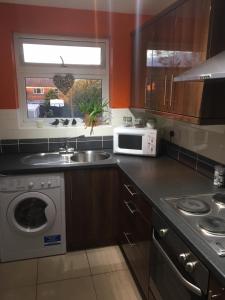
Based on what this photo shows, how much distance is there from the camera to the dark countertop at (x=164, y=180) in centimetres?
108

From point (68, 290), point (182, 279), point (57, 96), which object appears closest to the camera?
point (182, 279)

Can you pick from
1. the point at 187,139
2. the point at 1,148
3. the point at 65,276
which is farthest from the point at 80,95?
the point at 65,276

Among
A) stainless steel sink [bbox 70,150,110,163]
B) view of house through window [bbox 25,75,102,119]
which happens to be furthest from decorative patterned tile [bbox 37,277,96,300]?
view of house through window [bbox 25,75,102,119]

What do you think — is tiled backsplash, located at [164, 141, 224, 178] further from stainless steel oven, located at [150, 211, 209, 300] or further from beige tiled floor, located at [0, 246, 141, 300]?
beige tiled floor, located at [0, 246, 141, 300]

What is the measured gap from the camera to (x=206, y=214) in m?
1.40

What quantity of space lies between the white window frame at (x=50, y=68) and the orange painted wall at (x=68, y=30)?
96 mm

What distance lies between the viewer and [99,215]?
2.42 meters

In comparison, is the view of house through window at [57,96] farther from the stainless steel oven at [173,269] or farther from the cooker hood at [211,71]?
the stainless steel oven at [173,269]

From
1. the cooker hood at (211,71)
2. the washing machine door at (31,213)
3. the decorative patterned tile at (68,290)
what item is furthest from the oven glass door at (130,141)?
the decorative patterned tile at (68,290)

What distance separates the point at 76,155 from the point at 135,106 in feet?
2.67

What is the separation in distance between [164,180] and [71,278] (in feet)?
3.74

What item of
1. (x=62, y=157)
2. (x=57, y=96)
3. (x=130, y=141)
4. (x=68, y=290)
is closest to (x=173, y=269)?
(x=68, y=290)

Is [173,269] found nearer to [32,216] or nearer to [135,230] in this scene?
[135,230]

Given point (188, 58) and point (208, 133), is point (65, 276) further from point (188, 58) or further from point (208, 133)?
point (188, 58)
